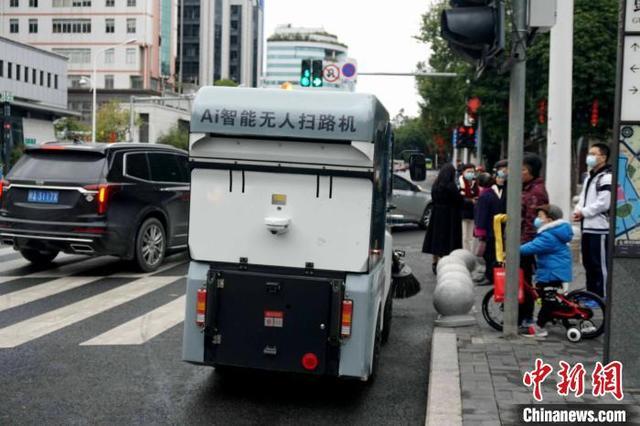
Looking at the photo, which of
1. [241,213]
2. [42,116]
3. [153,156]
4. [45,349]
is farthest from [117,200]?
[42,116]

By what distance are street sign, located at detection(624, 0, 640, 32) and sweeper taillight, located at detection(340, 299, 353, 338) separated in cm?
272

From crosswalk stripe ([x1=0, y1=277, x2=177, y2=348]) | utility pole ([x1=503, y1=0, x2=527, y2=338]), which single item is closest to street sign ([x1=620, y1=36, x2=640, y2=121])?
utility pole ([x1=503, y1=0, x2=527, y2=338])

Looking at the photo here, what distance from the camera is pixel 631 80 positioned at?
5.98m

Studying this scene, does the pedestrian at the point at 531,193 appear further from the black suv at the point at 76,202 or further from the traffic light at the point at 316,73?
the traffic light at the point at 316,73

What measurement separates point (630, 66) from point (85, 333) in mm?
5570

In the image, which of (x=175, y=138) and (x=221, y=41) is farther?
(x=221, y=41)

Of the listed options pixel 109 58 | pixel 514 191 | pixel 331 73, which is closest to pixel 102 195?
pixel 514 191

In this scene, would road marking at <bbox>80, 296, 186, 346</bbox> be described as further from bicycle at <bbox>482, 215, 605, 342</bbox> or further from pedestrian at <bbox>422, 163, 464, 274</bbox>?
pedestrian at <bbox>422, 163, 464, 274</bbox>

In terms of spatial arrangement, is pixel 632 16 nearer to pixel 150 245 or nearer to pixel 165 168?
pixel 150 245

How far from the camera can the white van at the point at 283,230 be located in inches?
234

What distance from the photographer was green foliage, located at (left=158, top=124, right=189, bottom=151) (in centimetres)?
8375

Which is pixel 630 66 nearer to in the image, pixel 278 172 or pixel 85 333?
pixel 278 172

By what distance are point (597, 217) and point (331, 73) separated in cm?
1868

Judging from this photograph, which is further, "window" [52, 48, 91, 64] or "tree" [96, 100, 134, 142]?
"window" [52, 48, 91, 64]
